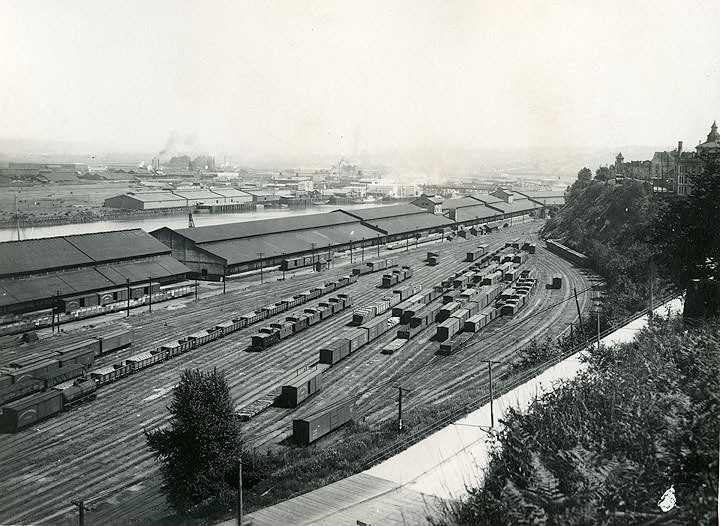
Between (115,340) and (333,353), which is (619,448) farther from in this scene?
(115,340)

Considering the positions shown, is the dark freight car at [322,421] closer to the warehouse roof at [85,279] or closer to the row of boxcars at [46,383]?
the row of boxcars at [46,383]

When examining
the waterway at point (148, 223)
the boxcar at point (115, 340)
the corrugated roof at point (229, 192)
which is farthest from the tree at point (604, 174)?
the boxcar at point (115, 340)

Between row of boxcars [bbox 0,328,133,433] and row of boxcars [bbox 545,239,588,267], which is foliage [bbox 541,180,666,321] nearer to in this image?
row of boxcars [bbox 545,239,588,267]

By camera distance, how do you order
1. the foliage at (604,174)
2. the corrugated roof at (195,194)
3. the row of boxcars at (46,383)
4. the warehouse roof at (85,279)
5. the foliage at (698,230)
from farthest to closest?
the corrugated roof at (195,194), the foliage at (604,174), the warehouse roof at (85,279), the foliage at (698,230), the row of boxcars at (46,383)

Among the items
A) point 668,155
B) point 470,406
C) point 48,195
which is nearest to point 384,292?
point 470,406

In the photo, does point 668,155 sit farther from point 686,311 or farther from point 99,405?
point 99,405

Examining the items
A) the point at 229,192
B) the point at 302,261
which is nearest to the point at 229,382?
the point at 302,261
